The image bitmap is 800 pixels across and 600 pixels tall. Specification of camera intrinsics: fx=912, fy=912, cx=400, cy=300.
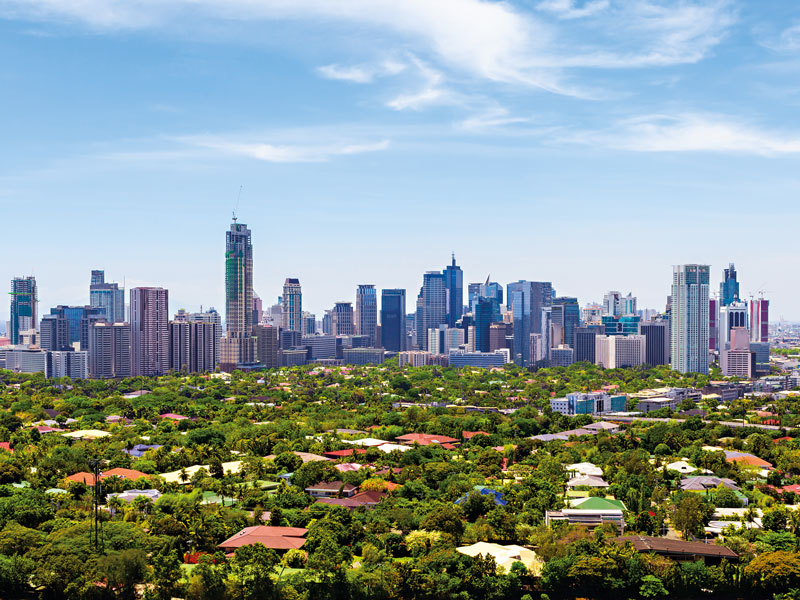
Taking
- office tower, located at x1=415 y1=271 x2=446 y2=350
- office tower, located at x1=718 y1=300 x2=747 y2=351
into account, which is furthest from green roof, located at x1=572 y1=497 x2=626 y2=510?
office tower, located at x1=415 y1=271 x2=446 y2=350

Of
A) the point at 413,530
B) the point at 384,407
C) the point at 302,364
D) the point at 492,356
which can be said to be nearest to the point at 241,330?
the point at 302,364

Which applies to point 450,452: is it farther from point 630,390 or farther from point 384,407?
point 630,390

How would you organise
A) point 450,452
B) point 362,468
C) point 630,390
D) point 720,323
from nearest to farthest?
point 362,468 → point 450,452 → point 630,390 → point 720,323

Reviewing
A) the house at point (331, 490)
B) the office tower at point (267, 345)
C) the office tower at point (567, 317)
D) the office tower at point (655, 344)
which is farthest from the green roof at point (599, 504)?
the office tower at point (567, 317)

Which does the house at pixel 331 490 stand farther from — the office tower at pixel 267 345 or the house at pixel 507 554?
the office tower at pixel 267 345

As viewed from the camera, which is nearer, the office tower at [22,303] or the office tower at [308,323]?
the office tower at [22,303]

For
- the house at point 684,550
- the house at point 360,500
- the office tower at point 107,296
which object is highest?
the office tower at point 107,296

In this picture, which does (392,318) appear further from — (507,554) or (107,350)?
(507,554)

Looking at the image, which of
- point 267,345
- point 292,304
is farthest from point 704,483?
point 292,304
